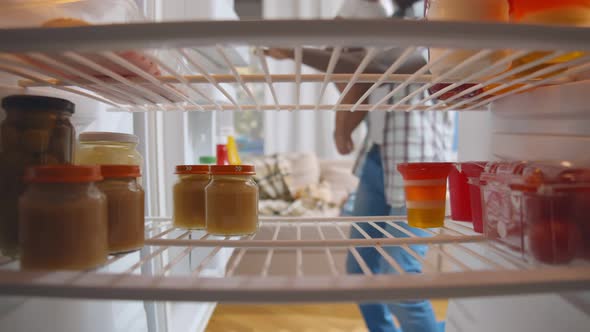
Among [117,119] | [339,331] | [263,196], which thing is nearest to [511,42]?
[117,119]

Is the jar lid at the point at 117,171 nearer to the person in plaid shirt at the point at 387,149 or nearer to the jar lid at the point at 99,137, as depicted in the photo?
the jar lid at the point at 99,137

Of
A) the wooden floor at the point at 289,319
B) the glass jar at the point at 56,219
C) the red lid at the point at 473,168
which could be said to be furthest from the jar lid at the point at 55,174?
the wooden floor at the point at 289,319

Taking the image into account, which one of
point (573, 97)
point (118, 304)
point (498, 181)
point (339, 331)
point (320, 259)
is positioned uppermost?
point (573, 97)

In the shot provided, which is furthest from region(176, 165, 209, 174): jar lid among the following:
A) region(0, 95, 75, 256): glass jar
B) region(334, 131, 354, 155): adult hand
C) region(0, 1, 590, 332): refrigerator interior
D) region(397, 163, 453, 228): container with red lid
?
region(334, 131, 354, 155): adult hand

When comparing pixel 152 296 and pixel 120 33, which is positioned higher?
pixel 120 33

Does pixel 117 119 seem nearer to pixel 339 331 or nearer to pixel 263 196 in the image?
pixel 339 331

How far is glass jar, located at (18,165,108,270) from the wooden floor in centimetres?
124

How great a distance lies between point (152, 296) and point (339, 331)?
134 cm

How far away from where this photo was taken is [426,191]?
729 mm

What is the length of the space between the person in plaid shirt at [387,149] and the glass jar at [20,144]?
74 centimetres

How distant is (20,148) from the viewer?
52 cm

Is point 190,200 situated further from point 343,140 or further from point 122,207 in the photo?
point 343,140

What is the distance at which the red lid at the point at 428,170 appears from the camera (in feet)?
2.35

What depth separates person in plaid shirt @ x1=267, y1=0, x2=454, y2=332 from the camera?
4.07 feet
